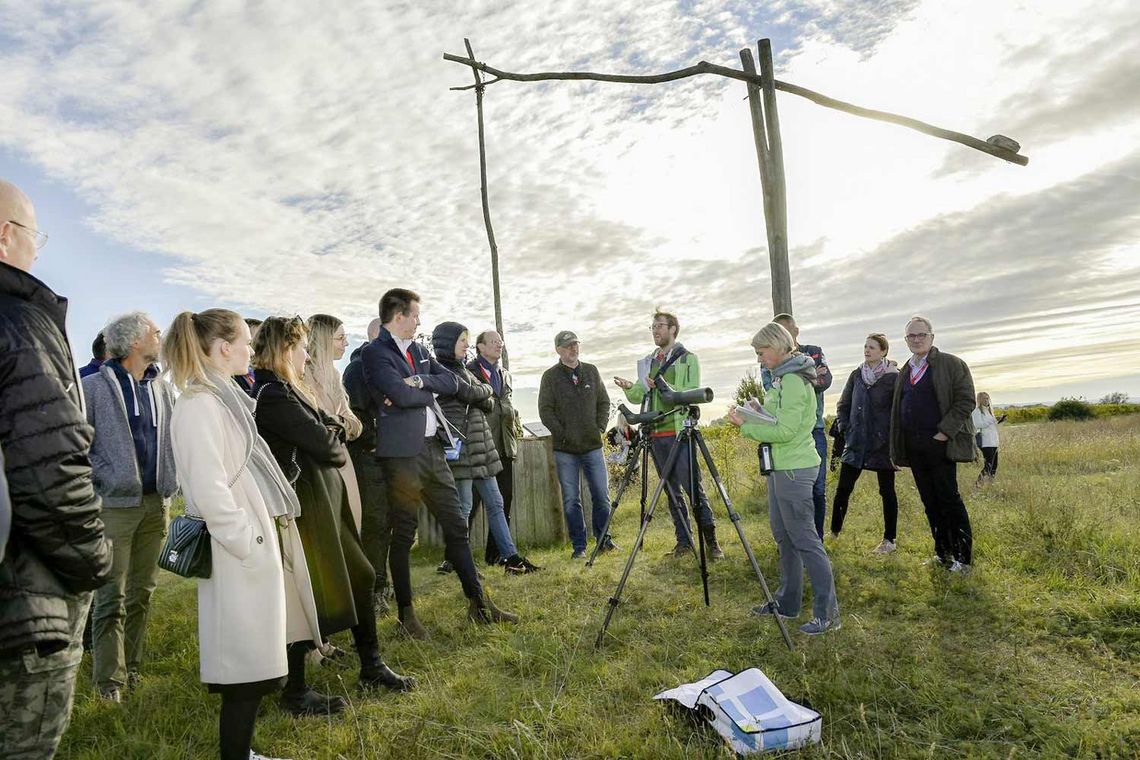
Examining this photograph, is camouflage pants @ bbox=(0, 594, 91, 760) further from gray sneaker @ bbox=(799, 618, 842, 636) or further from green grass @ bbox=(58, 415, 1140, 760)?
gray sneaker @ bbox=(799, 618, 842, 636)

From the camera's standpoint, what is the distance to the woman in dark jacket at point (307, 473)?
345cm

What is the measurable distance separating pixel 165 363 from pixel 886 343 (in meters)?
6.54

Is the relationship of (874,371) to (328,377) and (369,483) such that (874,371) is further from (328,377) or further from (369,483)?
(328,377)

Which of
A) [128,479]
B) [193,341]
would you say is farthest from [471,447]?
[193,341]

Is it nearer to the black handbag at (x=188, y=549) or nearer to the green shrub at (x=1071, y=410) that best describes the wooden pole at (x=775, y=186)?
the black handbag at (x=188, y=549)

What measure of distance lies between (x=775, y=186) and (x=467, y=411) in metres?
4.36

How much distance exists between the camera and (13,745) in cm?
191

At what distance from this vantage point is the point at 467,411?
6.30 meters

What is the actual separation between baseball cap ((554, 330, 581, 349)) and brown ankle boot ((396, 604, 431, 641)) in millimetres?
3445

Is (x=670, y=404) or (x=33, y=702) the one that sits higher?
(x=670, y=404)

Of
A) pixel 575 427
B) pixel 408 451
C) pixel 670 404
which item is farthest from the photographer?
pixel 575 427

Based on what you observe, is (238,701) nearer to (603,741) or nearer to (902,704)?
(603,741)

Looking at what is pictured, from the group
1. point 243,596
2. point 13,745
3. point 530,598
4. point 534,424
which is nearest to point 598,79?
point 534,424

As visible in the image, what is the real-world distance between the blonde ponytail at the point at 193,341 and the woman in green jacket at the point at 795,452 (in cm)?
308
